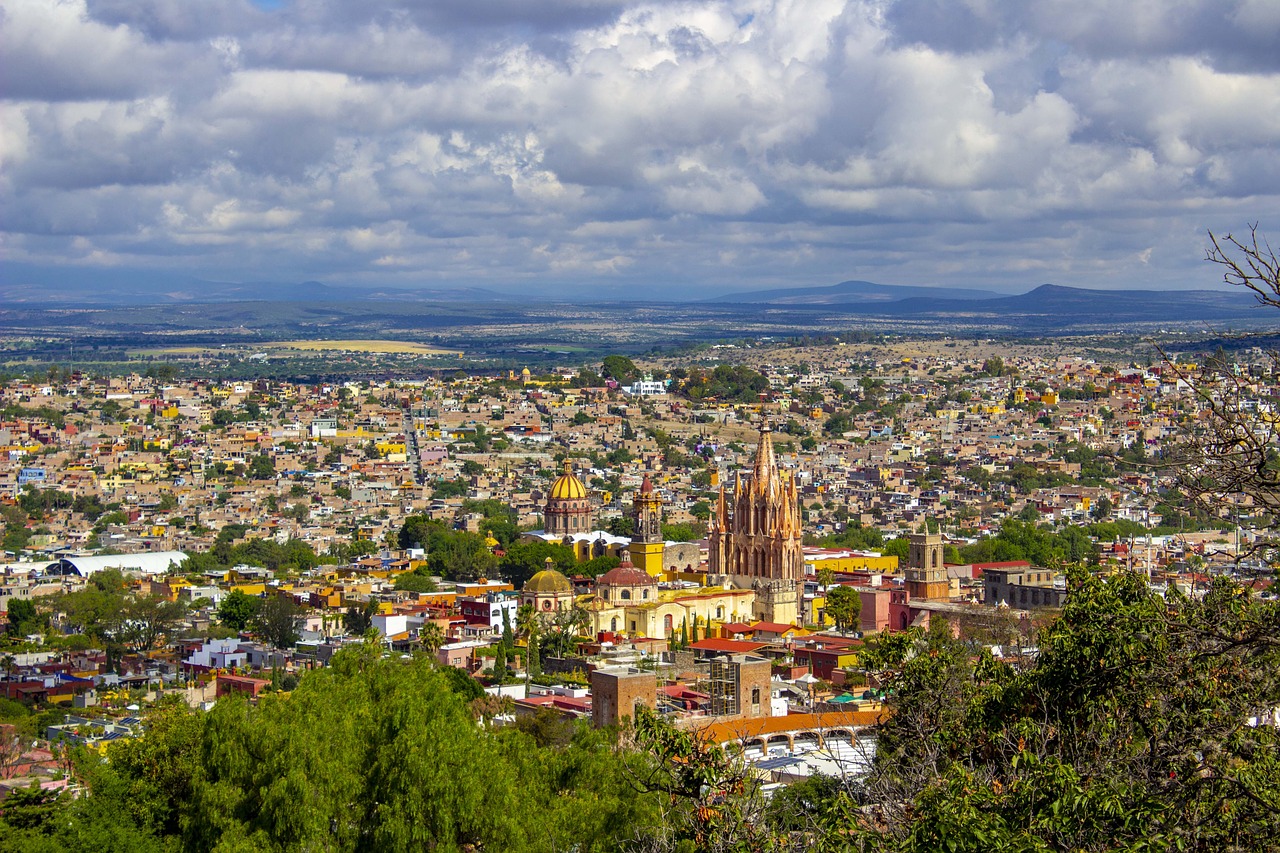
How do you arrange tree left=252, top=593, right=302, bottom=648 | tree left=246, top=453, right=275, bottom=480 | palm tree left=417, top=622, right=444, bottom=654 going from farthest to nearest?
tree left=246, top=453, right=275, bottom=480, tree left=252, top=593, right=302, bottom=648, palm tree left=417, top=622, right=444, bottom=654

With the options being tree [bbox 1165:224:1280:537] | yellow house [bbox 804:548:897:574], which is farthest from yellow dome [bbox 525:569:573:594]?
tree [bbox 1165:224:1280:537]

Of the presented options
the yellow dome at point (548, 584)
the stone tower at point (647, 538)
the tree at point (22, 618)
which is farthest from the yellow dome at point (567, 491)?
the tree at point (22, 618)

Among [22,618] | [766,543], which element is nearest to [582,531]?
[766,543]

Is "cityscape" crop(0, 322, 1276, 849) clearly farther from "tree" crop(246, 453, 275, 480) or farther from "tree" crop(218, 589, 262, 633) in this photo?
"tree" crop(246, 453, 275, 480)

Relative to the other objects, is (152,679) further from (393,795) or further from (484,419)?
(484,419)

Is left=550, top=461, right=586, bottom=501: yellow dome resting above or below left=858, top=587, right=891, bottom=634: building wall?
above

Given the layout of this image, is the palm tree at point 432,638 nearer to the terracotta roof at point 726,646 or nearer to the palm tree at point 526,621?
the palm tree at point 526,621
